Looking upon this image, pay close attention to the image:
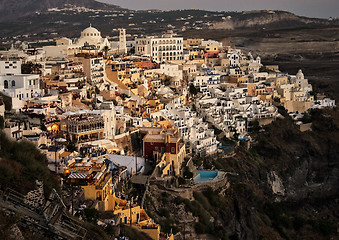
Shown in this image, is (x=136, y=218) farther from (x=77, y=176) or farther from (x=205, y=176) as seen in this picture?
(x=205, y=176)

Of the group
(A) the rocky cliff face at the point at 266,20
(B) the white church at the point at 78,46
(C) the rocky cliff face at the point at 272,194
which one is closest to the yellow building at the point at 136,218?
(C) the rocky cliff face at the point at 272,194

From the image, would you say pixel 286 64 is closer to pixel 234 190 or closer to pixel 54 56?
pixel 54 56

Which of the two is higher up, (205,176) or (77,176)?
(77,176)

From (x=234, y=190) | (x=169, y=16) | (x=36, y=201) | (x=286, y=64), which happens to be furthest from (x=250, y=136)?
(x=169, y=16)

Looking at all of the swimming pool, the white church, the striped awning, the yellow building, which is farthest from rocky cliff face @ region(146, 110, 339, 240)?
the white church

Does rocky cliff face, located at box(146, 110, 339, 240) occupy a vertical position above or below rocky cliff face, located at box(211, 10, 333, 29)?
below

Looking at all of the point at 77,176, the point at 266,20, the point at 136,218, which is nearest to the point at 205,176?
the point at 136,218

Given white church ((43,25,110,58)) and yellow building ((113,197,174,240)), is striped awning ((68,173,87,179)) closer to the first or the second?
yellow building ((113,197,174,240))

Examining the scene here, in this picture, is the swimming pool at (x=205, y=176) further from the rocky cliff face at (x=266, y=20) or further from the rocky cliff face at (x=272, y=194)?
the rocky cliff face at (x=266, y=20)

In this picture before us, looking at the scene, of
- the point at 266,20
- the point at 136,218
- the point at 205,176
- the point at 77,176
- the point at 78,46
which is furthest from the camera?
the point at 266,20
